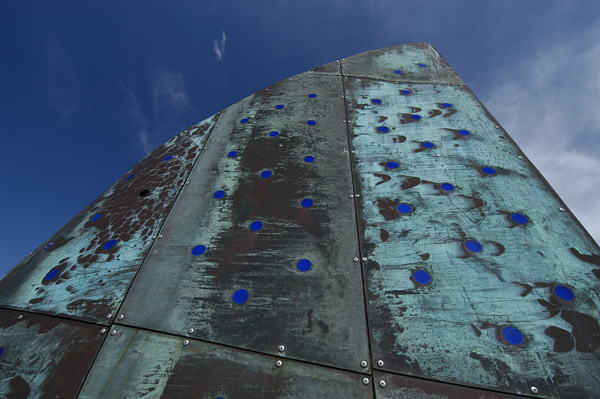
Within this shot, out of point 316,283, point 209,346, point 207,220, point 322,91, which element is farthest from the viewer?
point 322,91

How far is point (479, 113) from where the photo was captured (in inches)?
232

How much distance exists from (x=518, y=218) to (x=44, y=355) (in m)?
4.97

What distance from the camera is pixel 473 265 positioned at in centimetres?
361

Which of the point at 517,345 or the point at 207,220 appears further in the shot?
the point at 207,220

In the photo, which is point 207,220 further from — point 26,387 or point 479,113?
point 479,113

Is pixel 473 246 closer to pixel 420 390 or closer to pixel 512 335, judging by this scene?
pixel 512 335

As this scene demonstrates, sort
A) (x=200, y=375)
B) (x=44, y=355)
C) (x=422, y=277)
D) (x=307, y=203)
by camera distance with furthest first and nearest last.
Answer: (x=307, y=203)
(x=422, y=277)
(x=44, y=355)
(x=200, y=375)

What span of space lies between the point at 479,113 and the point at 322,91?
8.85 ft

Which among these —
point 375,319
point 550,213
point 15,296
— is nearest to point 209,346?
point 375,319

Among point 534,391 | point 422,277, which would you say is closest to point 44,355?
point 422,277

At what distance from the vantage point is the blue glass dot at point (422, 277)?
3504mm

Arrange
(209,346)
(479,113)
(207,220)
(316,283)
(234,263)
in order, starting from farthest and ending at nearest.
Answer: (479,113)
(207,220)
(234,263)
(316,283)
(209,346)

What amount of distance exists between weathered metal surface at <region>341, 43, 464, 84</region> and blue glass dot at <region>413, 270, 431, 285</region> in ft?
15.1

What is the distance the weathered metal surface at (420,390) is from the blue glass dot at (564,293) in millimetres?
1136
